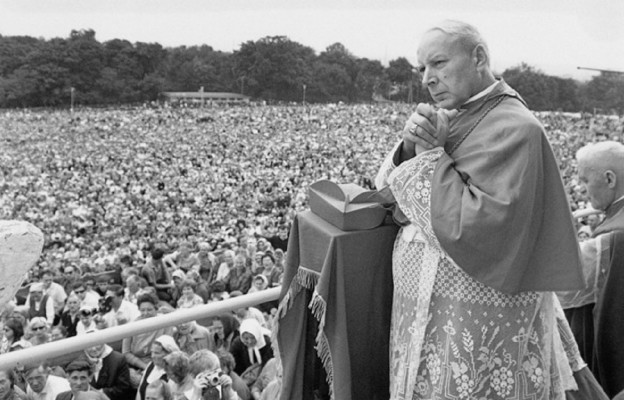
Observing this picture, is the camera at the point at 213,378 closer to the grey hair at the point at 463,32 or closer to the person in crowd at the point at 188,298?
the grey hair at the point at 463,32

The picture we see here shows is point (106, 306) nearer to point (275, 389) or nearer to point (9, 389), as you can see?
point (9, 389)

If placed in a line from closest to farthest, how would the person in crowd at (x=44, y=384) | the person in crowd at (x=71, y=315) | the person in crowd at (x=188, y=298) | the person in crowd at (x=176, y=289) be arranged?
the person in crowd at (x=44, y=384)
the person in crowd at (x=188, y=298)
the person in crowd at (x=71, y=315)
the person in crowd at (x=176, y=289)

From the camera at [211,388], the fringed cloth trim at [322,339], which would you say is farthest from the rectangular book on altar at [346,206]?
the camera at [211,388]

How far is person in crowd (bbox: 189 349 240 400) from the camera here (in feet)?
8.98

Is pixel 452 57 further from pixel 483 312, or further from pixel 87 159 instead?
pixel 87 159

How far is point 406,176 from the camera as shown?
1494 millimetres

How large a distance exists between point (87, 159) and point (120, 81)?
32.9 meters

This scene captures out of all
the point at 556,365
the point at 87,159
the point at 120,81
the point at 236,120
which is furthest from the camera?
the point at 120,81

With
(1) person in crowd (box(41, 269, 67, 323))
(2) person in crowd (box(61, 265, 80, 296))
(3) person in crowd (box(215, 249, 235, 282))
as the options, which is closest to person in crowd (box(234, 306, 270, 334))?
(1) person in crowd (box(41, 269, 67, 323))

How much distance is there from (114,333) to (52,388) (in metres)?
1.24

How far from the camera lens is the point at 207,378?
A: 2.79 metres

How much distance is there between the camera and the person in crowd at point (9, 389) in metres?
2.29

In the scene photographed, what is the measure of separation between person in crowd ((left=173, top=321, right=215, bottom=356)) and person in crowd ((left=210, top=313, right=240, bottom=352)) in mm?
67

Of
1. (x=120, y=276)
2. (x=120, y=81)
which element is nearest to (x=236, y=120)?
(x=120, y=81)
